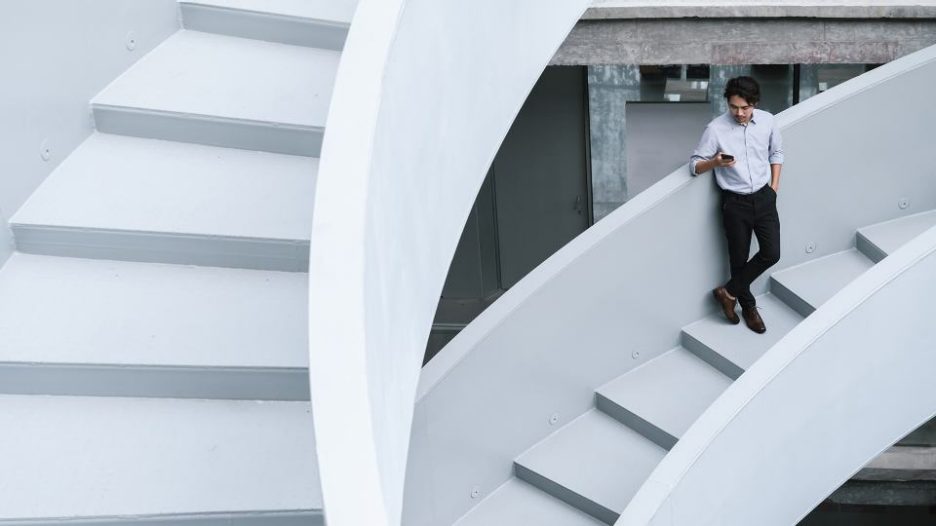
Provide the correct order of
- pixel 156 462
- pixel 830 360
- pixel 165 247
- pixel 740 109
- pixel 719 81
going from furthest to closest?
pixel 719 81, pixel 740 109, pixel 830 360, pixel 165 247, pixel 156 462

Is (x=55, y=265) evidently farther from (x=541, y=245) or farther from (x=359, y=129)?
(x=541, y=245)

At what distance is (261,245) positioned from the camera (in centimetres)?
325

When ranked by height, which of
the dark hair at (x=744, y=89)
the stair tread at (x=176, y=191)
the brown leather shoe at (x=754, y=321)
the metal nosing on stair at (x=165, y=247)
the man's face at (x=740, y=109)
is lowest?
the brown leather shoe at (x=754, y=321)

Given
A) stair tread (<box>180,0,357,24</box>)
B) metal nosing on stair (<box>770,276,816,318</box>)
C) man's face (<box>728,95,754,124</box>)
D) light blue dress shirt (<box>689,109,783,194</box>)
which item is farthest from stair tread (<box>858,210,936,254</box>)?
stair tread (<box>180,0,357,24</box>)

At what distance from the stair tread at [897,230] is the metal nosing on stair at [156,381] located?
15.5ft

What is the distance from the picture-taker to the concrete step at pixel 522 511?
5.57m

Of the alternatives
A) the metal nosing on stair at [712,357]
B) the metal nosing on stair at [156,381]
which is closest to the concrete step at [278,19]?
the metal nosing on stair at [156,381]

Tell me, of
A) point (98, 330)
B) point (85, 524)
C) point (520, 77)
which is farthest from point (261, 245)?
point (520, 77)

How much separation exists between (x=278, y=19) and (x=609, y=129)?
6604 mm

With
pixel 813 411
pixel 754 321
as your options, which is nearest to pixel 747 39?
pixel 754 321

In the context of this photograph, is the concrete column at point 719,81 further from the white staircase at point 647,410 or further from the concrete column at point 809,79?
the white staircase at point 647,410

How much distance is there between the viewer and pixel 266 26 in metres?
4.07

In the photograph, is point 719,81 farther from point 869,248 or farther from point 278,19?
point 278,19

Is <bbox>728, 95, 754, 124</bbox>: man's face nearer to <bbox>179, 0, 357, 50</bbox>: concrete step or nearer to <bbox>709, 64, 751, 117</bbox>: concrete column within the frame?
<bbox>179, 0, 357, 50</bbox>: concrete step
